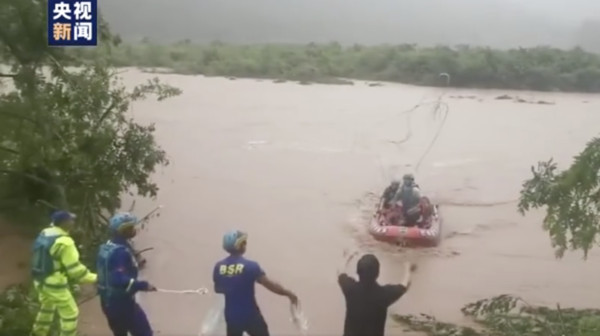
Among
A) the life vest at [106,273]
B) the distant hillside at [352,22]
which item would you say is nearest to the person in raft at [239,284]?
the life vest at [106,273]

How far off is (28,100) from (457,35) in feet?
79.5

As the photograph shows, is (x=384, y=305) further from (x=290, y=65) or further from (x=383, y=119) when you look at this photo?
(x=290, y=65)

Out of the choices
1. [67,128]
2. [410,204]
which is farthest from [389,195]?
[67,128]

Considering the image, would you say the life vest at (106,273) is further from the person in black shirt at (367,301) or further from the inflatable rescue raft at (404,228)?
the inflatable rescue raft at (404,228)

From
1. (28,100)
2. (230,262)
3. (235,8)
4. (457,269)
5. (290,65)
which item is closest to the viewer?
(230,262)

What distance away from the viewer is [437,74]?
22.2m

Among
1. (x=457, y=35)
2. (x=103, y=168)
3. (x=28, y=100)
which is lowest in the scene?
(x=103, y=168)

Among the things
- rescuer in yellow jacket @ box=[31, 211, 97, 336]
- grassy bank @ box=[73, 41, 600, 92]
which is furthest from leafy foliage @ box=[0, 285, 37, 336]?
grassy bank @ box=[73, 41, 600, 92]

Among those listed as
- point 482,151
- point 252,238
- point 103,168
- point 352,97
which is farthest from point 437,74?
point 103,168

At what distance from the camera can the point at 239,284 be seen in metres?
4.45

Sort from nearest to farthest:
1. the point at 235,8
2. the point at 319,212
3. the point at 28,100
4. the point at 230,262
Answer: the point at 230,262 → the point at 28,100 → the point at 319,212 → the point at 235,8

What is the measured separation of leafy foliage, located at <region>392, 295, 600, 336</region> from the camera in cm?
634

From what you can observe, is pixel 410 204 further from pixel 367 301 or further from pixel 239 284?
pixel 367 301

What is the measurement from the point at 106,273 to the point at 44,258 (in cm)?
41
